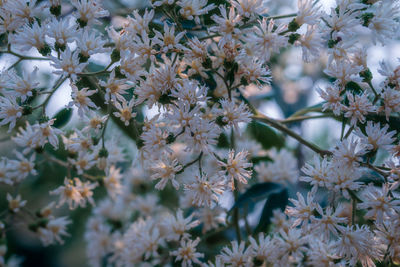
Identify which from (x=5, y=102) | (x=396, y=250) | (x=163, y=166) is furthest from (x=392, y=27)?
(x=5, y=102)

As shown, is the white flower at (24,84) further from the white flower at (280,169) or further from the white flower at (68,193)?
the white flower at (280,169)

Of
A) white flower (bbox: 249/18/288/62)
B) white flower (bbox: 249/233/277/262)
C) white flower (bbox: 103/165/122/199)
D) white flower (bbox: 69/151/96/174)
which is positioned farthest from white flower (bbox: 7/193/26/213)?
white flower (bbox: 249/18/288/62)

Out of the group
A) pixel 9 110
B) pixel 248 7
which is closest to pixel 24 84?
pixel 9 110

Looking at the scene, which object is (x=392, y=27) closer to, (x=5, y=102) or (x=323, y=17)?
(x=323, y=17)

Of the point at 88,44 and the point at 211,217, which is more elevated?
the point at 88,44

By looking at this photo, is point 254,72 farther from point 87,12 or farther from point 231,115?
point 87,12

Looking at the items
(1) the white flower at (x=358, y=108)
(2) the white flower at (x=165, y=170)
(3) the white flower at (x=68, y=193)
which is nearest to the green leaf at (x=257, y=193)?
(2) the white flower at (x=165, y=170)
